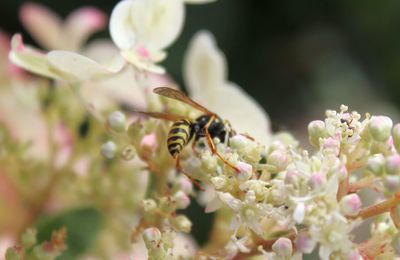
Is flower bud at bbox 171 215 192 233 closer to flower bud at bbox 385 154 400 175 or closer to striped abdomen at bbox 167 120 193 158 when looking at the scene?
striped abdomen at bbox 167 120 193 158

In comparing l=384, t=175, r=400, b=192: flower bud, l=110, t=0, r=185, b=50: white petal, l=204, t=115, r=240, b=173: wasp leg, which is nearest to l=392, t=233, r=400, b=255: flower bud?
l=384, t=175, r=400, b=192: flower bud

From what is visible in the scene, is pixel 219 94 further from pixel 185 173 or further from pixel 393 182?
pixel 393 182

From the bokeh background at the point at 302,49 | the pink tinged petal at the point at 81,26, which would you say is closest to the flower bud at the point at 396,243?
the pink tinged petal at the point at 81,26

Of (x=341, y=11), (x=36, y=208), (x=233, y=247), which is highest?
(x=341, y=11)

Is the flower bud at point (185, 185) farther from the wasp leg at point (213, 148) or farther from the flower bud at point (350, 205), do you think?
the flower bud at point (350, 205)

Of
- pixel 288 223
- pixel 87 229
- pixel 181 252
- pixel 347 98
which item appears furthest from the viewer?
pixel 347 98

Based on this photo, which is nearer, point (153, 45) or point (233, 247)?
point (233, 247)

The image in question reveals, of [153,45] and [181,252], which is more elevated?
[153,45]

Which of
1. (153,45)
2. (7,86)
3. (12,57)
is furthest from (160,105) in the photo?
(7,86)

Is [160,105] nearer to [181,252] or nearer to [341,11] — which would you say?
[181,252]
